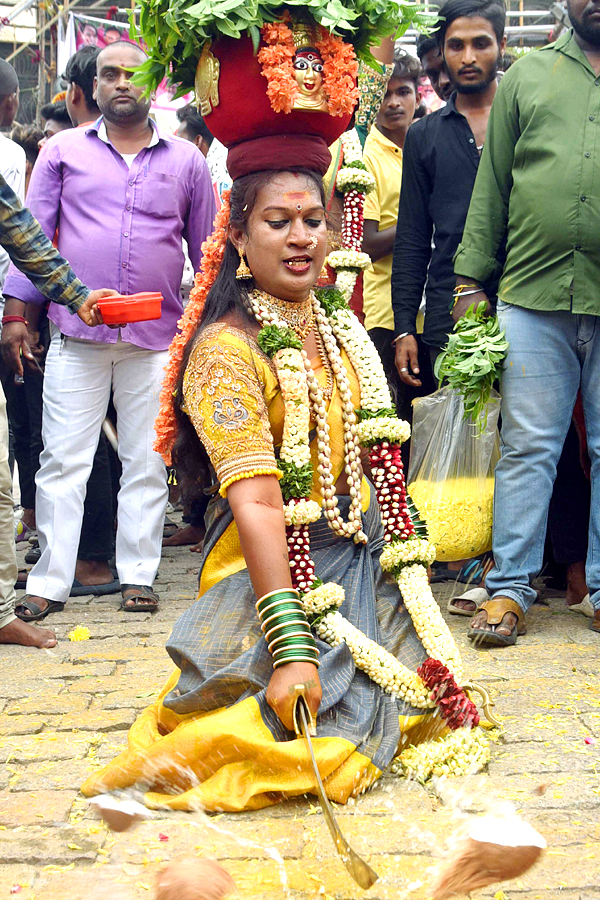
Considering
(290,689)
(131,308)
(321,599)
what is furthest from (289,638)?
(131,308)

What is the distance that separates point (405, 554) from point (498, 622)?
1178mm

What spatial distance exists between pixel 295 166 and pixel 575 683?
2.05m

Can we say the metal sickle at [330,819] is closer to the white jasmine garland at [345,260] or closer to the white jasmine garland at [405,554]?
the white jasmine garland at [405,554]

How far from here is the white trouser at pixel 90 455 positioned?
507 centimetres

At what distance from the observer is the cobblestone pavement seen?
2455 millimetres

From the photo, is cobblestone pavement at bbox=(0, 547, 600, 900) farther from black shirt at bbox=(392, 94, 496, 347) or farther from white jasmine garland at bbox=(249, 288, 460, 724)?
black shirt at bbox=(392, 94, 496, 347)

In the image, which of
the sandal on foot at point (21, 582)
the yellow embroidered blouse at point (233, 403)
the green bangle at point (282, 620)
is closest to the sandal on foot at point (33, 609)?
the sandal on foot at point (21, 582)

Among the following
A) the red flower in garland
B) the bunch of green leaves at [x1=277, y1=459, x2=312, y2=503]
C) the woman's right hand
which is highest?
the bunch of green leaves at [x1=277, y1=459, x2=312, y2=503]

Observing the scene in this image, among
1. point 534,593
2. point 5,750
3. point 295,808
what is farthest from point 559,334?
point 5,750

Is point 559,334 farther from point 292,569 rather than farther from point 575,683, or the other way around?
point 292,569

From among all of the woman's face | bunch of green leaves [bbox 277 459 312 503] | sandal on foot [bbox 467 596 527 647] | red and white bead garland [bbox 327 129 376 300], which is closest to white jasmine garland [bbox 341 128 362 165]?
red and white bead garland [bbox 327 129 376 300]

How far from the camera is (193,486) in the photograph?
3473 mm

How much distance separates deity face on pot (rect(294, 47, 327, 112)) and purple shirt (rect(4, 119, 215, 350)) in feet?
7.17

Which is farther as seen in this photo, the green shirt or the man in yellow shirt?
the man in yellow shirt
